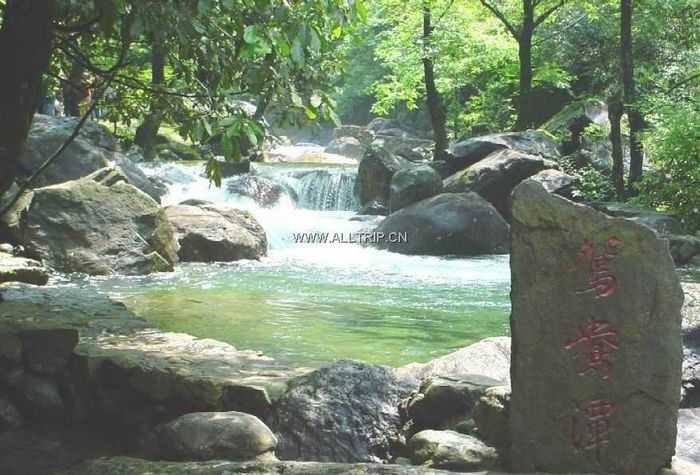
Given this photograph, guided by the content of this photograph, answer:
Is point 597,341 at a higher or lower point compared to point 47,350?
higher

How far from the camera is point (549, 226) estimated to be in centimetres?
406

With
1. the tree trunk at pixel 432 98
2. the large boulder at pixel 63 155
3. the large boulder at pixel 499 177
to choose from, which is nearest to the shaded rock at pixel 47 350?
the large boulder at pixel 63 155

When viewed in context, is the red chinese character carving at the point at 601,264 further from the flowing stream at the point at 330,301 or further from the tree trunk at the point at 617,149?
the tree trunk at the point at 617,149

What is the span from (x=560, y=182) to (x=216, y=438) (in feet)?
48.9

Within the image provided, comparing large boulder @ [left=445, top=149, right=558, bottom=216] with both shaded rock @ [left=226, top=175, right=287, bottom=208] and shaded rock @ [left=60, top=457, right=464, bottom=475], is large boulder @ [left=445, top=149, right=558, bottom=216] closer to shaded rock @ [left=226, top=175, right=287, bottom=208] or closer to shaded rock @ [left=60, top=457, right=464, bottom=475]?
shaded rock @ [left=226, top=175, right=287, bottom=208]

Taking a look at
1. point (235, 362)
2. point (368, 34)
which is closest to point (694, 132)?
point (235, 362)

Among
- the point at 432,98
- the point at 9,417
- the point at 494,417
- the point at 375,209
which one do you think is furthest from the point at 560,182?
the point at 9,417

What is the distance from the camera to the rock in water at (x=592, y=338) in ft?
13.2

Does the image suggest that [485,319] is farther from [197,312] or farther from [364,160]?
[364,160]

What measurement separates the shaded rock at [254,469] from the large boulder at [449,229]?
12.2m

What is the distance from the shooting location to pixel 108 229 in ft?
40.7

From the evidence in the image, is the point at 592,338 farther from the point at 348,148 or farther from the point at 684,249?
the point at 348,148

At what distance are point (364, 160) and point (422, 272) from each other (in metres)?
7.72

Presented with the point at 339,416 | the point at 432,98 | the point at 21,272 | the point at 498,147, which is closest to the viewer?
the point at 339,416
